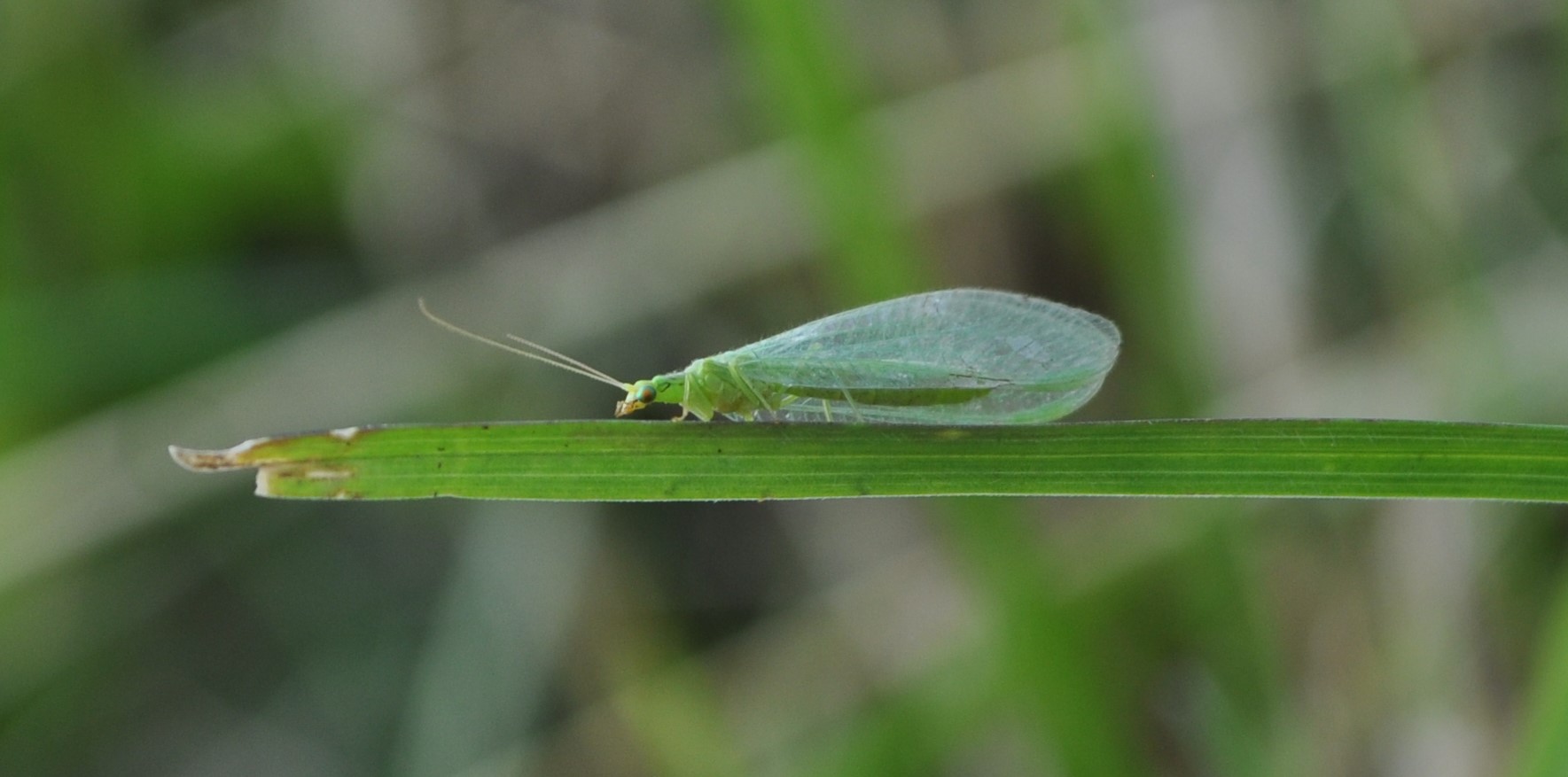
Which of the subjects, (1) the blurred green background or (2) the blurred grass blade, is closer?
(2) the blurred grass blade

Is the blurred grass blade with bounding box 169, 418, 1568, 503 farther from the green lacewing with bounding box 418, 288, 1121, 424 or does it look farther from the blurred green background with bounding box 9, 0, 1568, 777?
the blurred green background with bounding box 9, 0, 1568, 777

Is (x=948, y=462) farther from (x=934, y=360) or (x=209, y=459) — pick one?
(x=209, y=459)

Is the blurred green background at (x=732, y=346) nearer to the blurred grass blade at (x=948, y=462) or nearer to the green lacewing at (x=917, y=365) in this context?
the green lacewing at (x=917, y=365)

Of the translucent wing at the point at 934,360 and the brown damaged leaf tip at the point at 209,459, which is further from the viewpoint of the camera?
the translucent wing at the point at 934,360

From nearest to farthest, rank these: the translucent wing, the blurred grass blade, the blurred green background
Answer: the blurred grass blade → the translucent wing → the blurred green background

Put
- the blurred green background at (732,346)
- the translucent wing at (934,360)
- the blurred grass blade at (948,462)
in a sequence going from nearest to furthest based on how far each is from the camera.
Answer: the blurred grass blade at (948,462) < the translucent wing at (934,360) < the blurred green background at (732,346)

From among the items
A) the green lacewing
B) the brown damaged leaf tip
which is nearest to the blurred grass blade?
the brown damaged leaf tip

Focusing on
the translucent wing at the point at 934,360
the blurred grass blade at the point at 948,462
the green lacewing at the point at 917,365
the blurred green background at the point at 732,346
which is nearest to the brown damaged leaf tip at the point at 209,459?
the blurred grass blade at the point at 948,462

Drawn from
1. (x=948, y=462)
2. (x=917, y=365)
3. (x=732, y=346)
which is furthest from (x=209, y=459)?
(x=732, y=346)
